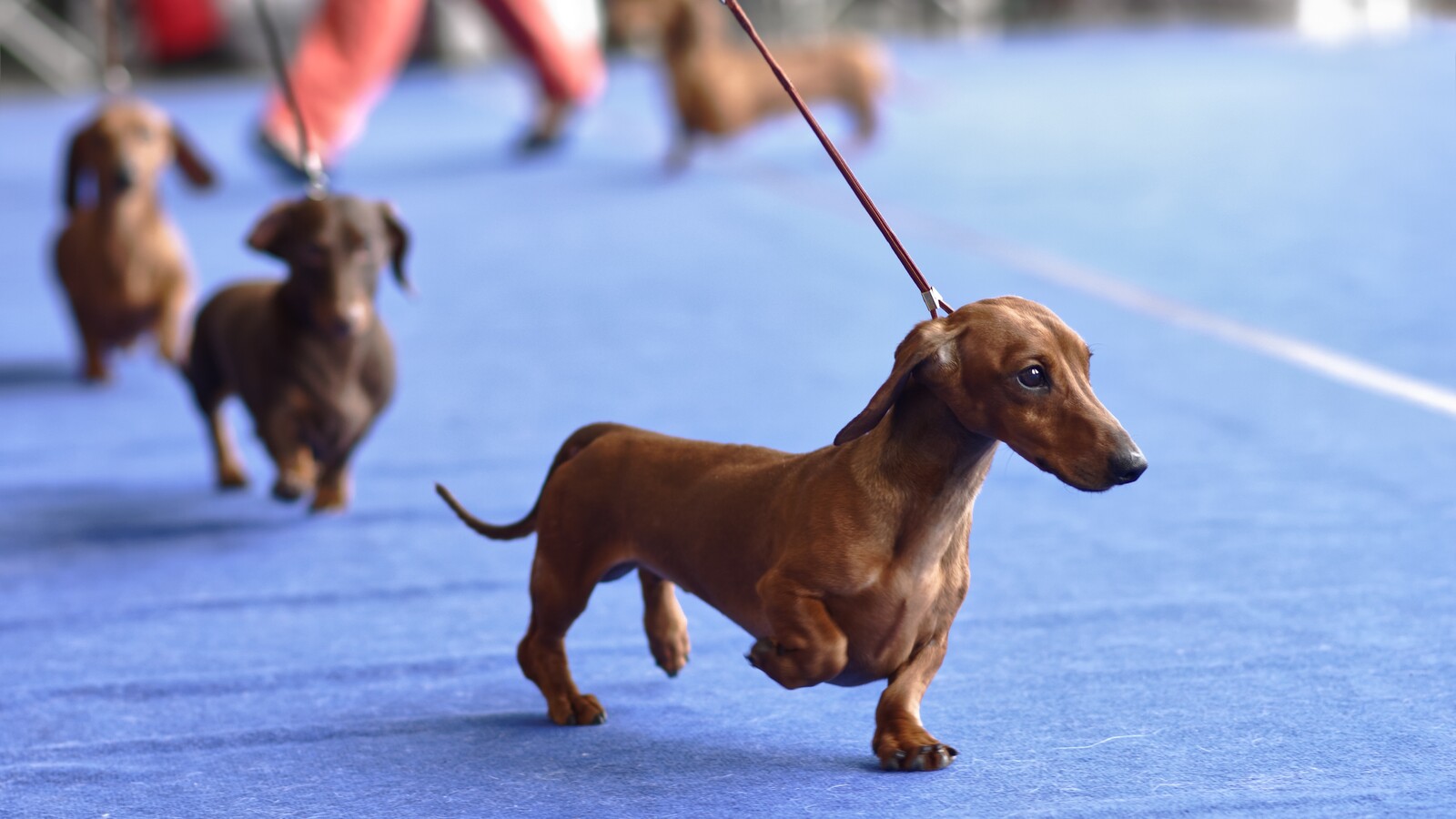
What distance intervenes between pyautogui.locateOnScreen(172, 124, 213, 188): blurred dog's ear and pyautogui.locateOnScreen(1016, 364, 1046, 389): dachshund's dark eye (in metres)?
3.24

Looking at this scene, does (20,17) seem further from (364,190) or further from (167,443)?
(167,443)

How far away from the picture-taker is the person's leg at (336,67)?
7.73m

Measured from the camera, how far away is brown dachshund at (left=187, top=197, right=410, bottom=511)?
10.3 ft

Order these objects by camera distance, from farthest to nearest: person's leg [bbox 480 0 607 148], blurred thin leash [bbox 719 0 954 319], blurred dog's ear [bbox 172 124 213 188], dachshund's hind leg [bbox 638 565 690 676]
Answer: person's leg [bbox 480 0 607 148] → blurred dog's ear [bbox 172 124 213 188] → dachshund's hind leg [bbox 638 565 690 676] → blurred thin leash [bbox 719 0 954 319]

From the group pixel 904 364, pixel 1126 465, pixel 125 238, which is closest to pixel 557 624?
pixel 904 364

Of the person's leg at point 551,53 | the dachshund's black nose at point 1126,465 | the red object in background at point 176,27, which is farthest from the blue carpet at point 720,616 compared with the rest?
the red object in background at point 176,27

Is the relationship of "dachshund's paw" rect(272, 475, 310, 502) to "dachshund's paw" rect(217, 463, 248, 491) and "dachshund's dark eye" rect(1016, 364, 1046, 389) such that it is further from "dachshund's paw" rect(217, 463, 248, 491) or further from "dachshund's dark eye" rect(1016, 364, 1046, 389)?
"dachshund's dark eye" rect(1016, 364, 1046, 389)

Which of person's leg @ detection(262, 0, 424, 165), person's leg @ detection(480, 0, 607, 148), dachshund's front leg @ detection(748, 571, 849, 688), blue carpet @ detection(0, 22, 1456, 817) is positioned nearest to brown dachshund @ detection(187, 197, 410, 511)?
blue carpet @ detection(0, 22, 1456, 817)

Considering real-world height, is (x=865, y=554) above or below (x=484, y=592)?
above

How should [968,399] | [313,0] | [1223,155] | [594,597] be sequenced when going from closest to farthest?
[968,399] < [594,597] < [1223,155] < [313,0]

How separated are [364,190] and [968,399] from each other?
6.22m

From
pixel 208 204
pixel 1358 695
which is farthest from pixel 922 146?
pixel 1358 695

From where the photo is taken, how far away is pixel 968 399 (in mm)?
1836

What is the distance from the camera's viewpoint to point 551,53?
333 inches
